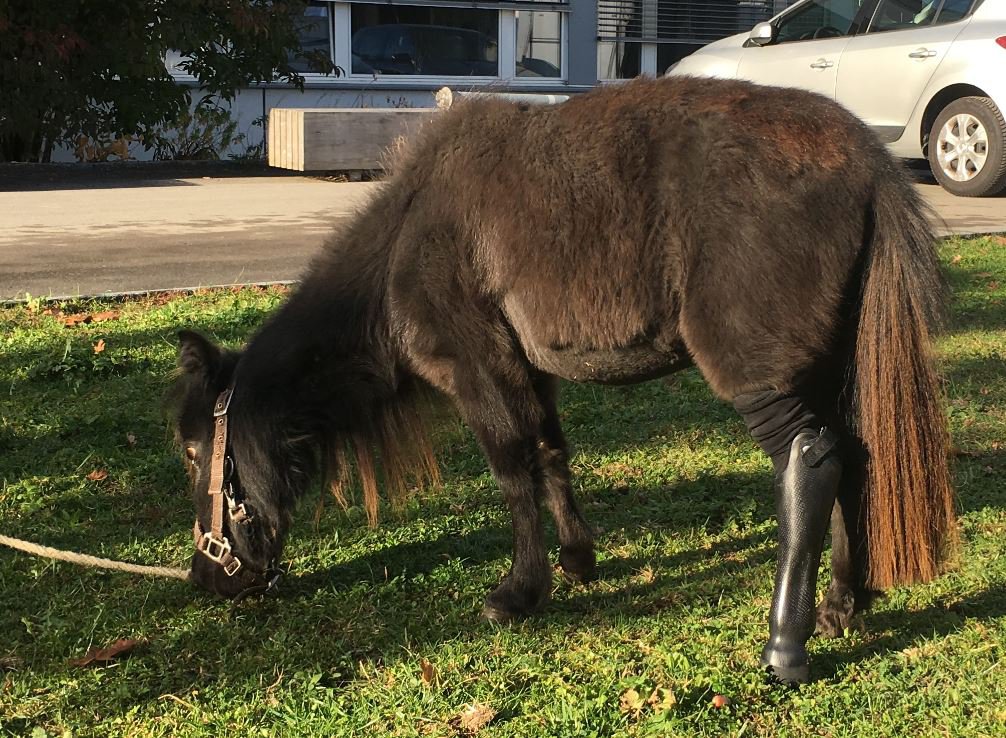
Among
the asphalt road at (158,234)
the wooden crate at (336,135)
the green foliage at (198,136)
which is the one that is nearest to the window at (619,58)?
the green foliage at (198,136)

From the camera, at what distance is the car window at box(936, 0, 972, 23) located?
11.9 meters

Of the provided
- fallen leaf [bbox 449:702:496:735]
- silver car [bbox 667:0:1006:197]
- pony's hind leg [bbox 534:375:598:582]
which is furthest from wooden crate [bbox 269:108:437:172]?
fallen leaf [bbox 449:702:496:735]

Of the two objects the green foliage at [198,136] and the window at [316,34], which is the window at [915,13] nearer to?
the window at [316,34]

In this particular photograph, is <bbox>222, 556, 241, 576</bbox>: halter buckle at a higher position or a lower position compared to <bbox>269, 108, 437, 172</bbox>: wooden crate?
lower

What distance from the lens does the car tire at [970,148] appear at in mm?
11281

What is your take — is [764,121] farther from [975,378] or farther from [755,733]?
[975,378]

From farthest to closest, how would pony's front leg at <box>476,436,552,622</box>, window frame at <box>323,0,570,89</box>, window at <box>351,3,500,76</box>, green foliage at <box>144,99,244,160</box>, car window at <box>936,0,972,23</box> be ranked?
window at <box>351,3,500,76</box>, window frame at <box>323,0,570,89</box>, green foliage at <box>144,99,244,160</box>, car window at <box>936,0,972,23</box>, pony's front leg at <box>476,436,552,622</box>

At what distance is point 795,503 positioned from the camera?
3.39 meters

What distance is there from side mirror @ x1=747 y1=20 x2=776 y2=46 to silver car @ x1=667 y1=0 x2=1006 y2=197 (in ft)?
0.04

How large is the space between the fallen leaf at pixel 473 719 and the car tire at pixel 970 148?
386 inches

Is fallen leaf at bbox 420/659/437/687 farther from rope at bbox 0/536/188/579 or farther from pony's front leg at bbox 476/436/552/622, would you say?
rope at bbox 0/536/188/579

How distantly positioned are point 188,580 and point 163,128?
12992 millimetres

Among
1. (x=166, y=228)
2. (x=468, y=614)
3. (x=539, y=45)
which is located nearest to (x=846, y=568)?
(x=468, y=614)

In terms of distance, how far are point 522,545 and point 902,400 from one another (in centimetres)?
134
